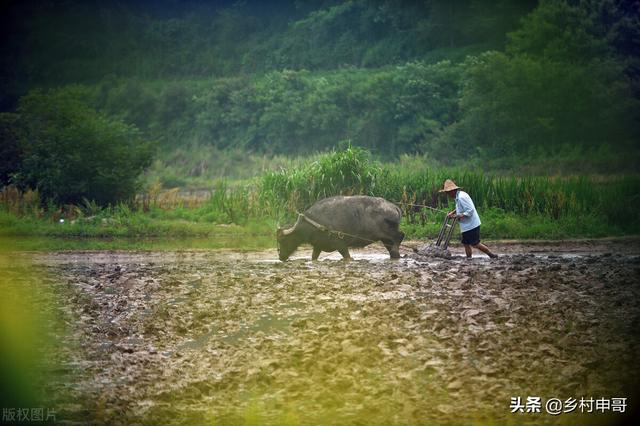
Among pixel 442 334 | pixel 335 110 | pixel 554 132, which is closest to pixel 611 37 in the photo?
pixel 554 132

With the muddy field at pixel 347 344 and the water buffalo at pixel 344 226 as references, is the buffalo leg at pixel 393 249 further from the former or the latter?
the muddy field at pixel 347 344

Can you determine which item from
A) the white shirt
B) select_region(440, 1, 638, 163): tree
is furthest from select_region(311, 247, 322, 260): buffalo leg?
select_region(440, 1, 638, 163): tree

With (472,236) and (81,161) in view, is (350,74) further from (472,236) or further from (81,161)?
(472,236)

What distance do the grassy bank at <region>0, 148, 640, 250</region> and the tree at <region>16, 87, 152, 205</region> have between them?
118 cm

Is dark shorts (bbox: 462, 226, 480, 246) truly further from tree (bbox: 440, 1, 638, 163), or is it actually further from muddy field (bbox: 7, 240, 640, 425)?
tree (bbox: 440, 1, 638, 163)

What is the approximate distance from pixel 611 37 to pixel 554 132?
6.69 meters

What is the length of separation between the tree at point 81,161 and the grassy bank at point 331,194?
1183mm

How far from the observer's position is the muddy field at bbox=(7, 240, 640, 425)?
297 inches

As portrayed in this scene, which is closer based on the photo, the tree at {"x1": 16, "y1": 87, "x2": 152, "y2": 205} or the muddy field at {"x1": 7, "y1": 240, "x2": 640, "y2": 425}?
the muddy field at {"x1": 7, "y1": 240, "x2": 640, "y2": 425}

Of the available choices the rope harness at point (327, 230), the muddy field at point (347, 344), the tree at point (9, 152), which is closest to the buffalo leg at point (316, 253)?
the rope harness at point (327, 230)

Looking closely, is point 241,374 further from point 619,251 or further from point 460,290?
point 619,251

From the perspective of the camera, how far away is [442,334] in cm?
949

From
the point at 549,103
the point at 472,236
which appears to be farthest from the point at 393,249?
the point at 549,103

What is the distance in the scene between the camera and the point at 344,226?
53.5ft
